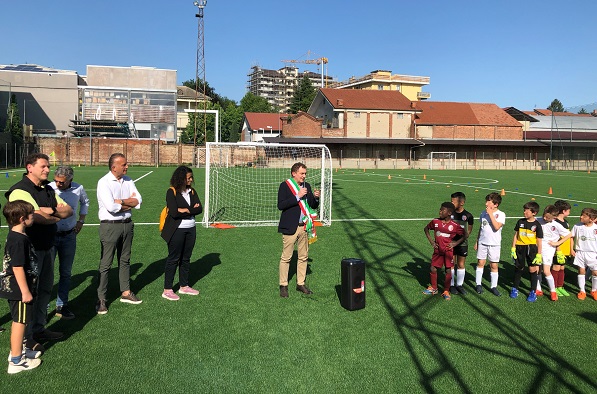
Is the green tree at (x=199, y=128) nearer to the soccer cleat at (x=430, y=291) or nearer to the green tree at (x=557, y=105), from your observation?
the soccer cleat at (x=430, y=291)

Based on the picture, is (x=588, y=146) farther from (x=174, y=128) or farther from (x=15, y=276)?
(x=15, y=276)

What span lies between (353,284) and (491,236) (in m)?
2.41

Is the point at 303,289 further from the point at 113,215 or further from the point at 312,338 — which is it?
the point at 113,215

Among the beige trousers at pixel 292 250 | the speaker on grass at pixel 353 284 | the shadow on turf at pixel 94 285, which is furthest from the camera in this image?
the beige trousers at pixel 292 250

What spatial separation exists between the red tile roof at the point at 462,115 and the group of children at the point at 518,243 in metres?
57.4

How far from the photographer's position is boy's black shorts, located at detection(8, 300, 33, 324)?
4352 mm

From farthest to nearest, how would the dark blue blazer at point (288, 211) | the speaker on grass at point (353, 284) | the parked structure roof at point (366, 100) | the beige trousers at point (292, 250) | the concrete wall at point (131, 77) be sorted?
the concrete wall at point (131, 77), the parked structure roof at point (366, 100), the beige trousers at point (292, 250), the dark blue blazer at point (288, 211), the speaker on grass at point (353, 284)

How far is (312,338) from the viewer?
533cm

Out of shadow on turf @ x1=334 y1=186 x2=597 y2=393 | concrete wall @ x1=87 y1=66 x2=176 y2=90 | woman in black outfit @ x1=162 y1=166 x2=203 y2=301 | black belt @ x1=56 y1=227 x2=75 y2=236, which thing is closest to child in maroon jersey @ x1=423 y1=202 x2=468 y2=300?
shadow on turf @ x1=334 y1=186 x2=597 y2=393

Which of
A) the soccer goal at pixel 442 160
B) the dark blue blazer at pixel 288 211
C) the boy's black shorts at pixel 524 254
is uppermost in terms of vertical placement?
the soccer goal at pixel 442 160

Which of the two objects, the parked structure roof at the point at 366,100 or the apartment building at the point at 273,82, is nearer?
the parked structure roof at the point at 366,100

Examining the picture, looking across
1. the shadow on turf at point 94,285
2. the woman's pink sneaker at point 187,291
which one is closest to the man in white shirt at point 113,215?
the shadow on turf at point 94,285

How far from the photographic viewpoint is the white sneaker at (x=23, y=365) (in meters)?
4.41

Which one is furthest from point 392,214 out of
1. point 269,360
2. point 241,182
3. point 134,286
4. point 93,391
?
point 241,182
